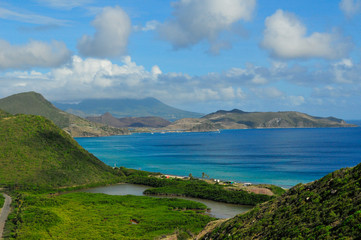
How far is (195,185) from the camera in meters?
125

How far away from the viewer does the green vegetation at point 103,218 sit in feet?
233

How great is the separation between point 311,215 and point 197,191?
3276 inches

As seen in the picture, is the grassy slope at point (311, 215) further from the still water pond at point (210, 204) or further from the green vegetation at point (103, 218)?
the still water pond at point (210, 204)

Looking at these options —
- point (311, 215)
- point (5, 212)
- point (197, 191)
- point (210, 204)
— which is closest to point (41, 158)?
point (5, 212)

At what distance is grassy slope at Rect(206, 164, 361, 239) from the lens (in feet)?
98.1

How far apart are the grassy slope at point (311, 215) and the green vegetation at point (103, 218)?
23.1 m

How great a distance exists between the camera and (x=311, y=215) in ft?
117

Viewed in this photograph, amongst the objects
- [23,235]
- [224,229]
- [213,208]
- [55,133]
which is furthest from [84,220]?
[55,133]

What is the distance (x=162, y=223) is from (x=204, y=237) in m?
30.1

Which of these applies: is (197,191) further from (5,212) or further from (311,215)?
(311,215)

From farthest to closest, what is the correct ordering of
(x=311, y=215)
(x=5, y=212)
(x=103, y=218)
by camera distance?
(x=5, y=212) → (x=103, y=218) → (x=311, y=215)

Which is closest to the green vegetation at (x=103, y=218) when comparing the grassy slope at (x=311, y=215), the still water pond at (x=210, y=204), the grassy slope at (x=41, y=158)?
the still water pond at (x=210, y=204)

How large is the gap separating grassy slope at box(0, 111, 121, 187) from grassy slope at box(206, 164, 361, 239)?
99483 mm

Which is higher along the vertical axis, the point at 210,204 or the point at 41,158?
the point at 41,158
